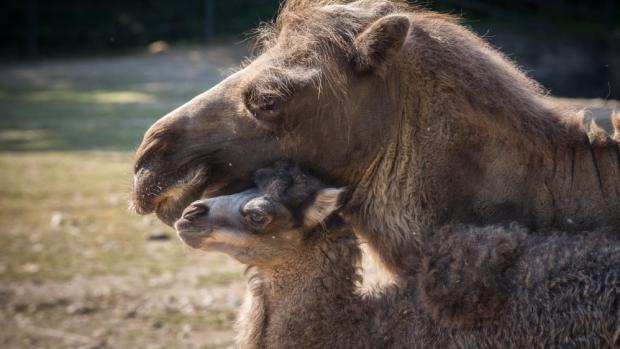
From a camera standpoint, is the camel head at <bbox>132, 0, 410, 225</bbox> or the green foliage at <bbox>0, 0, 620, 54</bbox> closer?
the camel head at <bbox>132, 0, 410, 225</bbox>

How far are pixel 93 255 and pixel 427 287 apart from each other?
5.30 m

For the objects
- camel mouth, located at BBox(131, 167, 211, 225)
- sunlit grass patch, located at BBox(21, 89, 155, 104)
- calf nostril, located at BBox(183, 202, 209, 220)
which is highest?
calf nostril, located at BBox(183, 202, 209, 220)

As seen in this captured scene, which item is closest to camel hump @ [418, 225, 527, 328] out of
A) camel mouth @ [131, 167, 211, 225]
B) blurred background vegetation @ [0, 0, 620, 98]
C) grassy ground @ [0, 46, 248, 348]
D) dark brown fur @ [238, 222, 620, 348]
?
dark brown fur @ [238, 222, 620, 348]

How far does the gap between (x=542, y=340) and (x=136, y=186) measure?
183 cm

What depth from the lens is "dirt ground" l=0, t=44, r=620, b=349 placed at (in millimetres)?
6480

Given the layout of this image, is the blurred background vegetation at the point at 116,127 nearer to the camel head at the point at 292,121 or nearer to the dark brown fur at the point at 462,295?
the camel head at the point at 292,121

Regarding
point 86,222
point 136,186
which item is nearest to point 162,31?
point 86,222

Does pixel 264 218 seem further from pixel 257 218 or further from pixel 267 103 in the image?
pixel 267 103

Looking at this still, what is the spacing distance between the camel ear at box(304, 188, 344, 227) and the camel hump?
17.4 inches

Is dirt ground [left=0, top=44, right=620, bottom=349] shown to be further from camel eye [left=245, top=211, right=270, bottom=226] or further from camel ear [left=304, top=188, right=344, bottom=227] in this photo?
camel eye [left=245, top=211, right=270, bottom=226]

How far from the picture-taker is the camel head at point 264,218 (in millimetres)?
3846

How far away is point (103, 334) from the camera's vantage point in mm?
6391

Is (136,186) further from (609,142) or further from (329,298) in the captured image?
(609,142)

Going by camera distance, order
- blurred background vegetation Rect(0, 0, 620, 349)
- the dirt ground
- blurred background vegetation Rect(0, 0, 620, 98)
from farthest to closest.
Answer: blurred background vegetation Rect(0, 0, 620, 98)
blurred background vegetation Rect(0, 0, 620, 349)
the dirt ground
